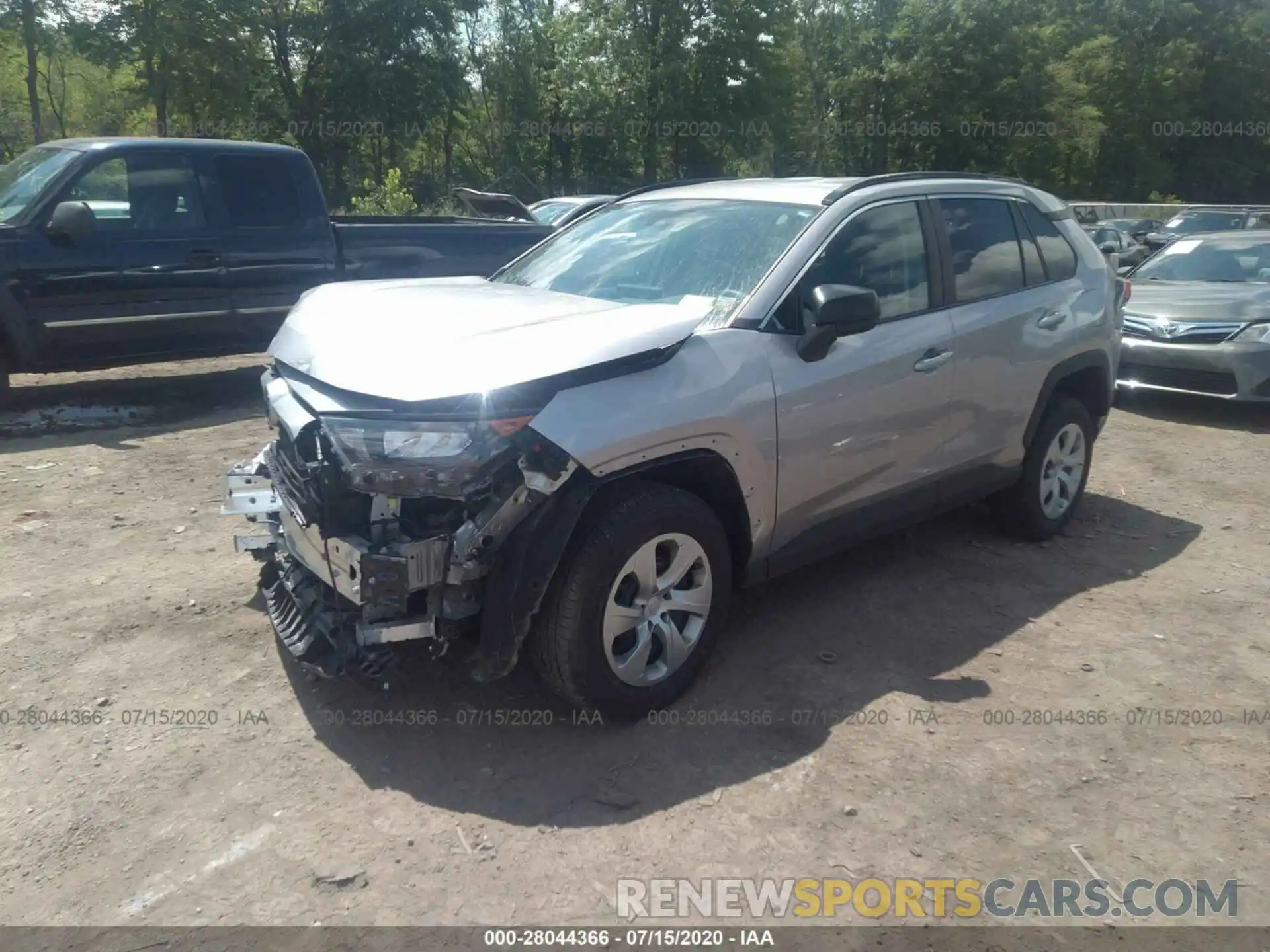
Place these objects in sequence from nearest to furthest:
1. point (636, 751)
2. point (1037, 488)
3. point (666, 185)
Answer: point (636, 751) < point (666, 185) < point (1037, 488)

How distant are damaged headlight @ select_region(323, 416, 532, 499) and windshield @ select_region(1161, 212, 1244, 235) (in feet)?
55.5

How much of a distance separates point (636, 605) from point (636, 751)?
1.61 feet

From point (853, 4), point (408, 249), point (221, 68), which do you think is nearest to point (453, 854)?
point (408, 249)

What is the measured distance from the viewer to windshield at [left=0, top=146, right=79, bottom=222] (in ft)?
24.6

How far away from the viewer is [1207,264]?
987 cm

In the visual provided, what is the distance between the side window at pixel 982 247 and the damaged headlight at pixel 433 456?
2.56 meters

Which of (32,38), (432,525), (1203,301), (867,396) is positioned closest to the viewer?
(432,525)

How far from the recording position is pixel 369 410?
124 inches

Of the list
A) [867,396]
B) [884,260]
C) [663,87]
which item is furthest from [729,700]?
[663,87]

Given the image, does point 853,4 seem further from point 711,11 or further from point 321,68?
point 321,68

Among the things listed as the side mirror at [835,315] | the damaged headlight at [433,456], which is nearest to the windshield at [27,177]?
the damaged headlight at [433,456]

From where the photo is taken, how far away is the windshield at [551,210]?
1446 cm

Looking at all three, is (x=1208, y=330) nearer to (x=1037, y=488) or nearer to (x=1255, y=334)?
(x=1255, y=334)

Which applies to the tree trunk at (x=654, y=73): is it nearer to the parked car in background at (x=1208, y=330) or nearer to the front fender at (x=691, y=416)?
the parked car in background at (x=1208, y=330)
